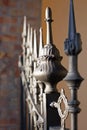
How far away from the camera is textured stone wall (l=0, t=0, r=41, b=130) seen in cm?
195

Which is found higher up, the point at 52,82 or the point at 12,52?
the point at 12,52

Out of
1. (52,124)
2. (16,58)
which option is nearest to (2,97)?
(16,58)

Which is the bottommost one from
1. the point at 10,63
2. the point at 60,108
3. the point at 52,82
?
the point at 60,108

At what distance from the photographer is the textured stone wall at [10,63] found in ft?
6.41

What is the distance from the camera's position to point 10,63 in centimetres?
200

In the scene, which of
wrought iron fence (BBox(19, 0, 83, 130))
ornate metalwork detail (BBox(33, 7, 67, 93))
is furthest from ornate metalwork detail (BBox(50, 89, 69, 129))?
ornate metalwork detail (BBox(33, 7, 67, 93))

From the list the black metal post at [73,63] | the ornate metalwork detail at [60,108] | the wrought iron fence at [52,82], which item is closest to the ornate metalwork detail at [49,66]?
the wrought iron fence at [52,82]

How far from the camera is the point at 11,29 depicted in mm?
2012

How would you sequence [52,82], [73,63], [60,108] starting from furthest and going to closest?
1. [52,82]
2. [60,108]
3. [73,63]

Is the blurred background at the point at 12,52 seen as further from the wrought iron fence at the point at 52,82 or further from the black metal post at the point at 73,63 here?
the black metal post at the point at 73,63

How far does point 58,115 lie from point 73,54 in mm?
321

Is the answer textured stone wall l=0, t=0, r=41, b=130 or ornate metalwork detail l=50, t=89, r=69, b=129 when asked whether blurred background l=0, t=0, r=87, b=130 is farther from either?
ornate metalwork detail l=50, t=89, r=69, b=129

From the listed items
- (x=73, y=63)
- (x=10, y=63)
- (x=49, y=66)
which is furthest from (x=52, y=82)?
(x=10, y=63)

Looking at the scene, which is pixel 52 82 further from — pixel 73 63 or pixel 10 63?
pixel 10 63
